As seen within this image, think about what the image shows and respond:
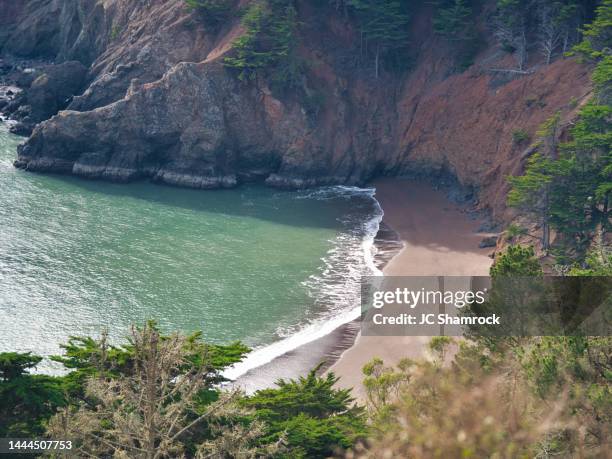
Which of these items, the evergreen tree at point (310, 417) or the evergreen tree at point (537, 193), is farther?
the evergreen tree at point (537, 193)

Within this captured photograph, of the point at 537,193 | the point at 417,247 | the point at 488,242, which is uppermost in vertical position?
the point at 537,193

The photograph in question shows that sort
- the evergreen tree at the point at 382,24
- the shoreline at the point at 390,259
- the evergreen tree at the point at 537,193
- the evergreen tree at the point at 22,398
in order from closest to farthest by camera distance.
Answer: the evergreen tree at the point at 22,398
the shoreline at the point at 390,259
the evergreen tree at the point at 537,193
the evergreen tree at the point at 382,24

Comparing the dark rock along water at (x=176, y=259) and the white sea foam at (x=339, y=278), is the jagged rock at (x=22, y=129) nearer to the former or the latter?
the dark rock along water at (x=176, y=259)

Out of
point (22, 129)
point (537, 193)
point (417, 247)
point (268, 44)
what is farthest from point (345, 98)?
point (22, 129)

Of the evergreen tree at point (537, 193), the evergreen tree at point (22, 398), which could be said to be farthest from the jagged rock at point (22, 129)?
the evergreen tree at point (22, 398)

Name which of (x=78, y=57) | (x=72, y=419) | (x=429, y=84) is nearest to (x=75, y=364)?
(x=72, y=419)

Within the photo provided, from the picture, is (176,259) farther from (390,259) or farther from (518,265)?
(518,265)

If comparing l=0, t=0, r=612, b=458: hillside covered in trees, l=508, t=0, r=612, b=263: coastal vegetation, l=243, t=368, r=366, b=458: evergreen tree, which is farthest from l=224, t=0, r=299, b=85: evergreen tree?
l=243, t=368, r=366, b=458: evergreen tree

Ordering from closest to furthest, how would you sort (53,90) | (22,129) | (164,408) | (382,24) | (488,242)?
1. (164,408)
2. (488,242)
3. (382,24)
4. (22,129)
5. (53,90)
